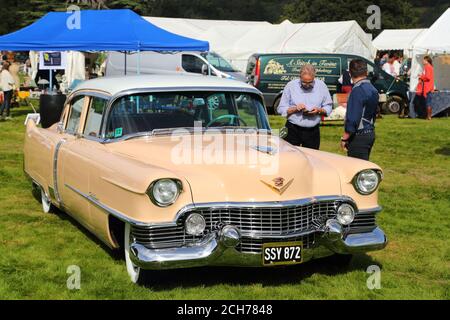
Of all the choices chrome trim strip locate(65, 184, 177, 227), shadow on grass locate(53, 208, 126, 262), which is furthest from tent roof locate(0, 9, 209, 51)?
chrome trim strip locate(65, 184, 177, 227)

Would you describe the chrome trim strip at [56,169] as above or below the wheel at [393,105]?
above

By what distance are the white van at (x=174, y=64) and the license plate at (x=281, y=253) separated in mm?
17916

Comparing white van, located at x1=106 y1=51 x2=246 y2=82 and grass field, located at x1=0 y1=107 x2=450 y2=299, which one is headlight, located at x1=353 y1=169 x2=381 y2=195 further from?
white van, located at x1=106 y1=51 x2=246 y2=82

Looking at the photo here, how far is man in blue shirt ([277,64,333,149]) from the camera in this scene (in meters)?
7.92

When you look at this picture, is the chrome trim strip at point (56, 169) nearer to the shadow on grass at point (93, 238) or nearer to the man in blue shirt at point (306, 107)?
the shadow on grass at point (93, 238)

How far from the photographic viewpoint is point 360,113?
7031 mm

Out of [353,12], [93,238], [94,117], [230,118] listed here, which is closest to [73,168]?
[94,117]

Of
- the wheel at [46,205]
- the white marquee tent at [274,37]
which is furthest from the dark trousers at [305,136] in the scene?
the white marquee tent at [274,37]

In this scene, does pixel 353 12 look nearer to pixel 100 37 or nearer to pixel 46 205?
pixel 100 37

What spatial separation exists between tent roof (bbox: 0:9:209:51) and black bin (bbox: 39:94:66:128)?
3.83 ft

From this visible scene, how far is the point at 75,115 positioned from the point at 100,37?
908 centimetres

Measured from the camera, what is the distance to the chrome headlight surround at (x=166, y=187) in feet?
15.4
